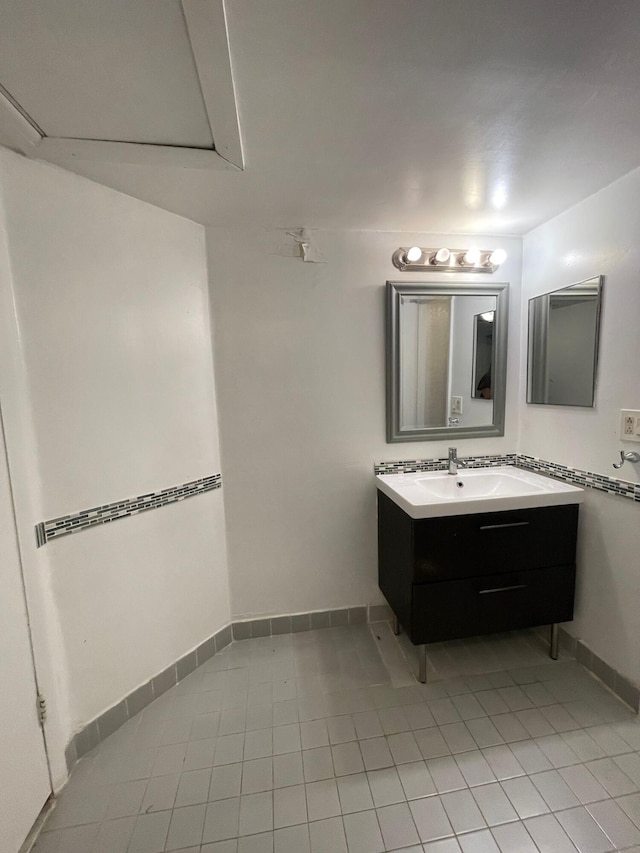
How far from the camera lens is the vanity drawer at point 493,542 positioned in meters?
1.44

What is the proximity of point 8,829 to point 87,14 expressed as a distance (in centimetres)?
196

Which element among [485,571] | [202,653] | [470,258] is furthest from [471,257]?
[202,653]

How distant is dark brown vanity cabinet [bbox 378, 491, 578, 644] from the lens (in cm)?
145

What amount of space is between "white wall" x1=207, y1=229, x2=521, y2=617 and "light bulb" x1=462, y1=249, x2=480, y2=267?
9 cm

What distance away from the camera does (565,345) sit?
64.6 inches

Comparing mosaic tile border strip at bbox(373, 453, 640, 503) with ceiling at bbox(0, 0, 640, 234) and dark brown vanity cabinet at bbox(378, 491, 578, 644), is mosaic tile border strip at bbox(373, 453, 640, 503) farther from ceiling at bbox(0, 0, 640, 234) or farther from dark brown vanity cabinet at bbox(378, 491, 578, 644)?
ceiling at bbox(0, 0, 640, 234)

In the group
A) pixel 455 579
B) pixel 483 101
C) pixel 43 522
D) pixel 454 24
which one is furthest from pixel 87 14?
pixel 455 579

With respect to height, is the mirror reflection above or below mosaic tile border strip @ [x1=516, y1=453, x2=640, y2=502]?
above

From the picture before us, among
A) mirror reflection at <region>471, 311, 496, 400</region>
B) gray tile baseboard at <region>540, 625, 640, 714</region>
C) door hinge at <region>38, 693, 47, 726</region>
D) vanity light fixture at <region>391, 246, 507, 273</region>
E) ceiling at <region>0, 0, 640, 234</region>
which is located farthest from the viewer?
mirror reflection at <region>471, 311, 496, 400</region>

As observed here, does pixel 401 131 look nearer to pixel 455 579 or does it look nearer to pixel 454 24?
pixel 454 24

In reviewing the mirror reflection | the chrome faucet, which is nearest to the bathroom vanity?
the chrome faucet

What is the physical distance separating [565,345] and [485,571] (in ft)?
3.57

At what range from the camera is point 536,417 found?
184 centimetres

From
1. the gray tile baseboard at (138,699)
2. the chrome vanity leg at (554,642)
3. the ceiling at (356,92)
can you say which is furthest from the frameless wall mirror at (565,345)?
the gray tile baseboard at (138,699)
